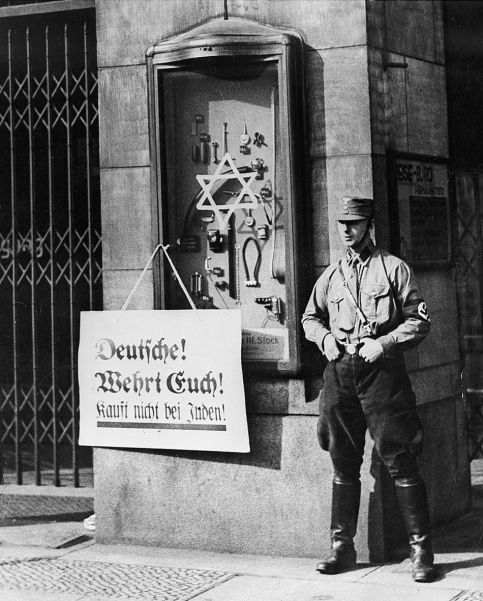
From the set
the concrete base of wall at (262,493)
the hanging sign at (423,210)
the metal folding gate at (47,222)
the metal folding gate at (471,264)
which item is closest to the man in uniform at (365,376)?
the concrete base of wall at (262,493)

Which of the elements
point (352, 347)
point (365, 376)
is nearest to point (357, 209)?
point (352, 347)

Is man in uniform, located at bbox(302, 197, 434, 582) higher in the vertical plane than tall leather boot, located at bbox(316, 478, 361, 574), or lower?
higher

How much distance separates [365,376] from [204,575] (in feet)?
5.08

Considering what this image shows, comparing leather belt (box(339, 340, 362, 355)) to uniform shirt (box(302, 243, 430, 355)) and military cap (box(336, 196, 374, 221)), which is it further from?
military cap (box(336, 196, 374, 221))

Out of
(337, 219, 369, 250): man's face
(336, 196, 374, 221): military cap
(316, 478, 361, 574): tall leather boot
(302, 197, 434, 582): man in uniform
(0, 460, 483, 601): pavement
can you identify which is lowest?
(0, 460, 483, 601): pavement

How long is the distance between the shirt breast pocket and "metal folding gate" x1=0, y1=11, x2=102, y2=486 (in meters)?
2.69

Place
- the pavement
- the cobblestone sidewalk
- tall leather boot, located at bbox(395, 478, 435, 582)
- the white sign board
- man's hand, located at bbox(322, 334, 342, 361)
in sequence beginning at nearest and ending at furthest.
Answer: the pavement, the cobblestone sidewalk, tall leather boot, located at bbox(395, 478, 435, 582), man's hand, located at bbox(322, 334, 342, 361), the white sign board

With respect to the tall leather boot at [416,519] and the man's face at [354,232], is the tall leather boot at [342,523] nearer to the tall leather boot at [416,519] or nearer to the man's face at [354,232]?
the tall leather boot at [416,519]

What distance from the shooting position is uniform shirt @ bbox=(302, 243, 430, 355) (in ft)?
21.1

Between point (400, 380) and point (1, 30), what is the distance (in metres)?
4.82

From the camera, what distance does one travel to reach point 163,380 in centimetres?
742

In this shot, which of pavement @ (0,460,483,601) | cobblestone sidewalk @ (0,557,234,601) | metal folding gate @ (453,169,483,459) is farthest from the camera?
metal folding gate @ (453,169,483,459)

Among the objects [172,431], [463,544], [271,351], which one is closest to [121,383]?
[172,431]

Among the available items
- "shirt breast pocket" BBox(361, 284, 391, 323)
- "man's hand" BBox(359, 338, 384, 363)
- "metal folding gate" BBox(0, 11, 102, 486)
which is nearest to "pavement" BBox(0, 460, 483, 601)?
"man's hand" BBox(359, 338, 384, 363)
